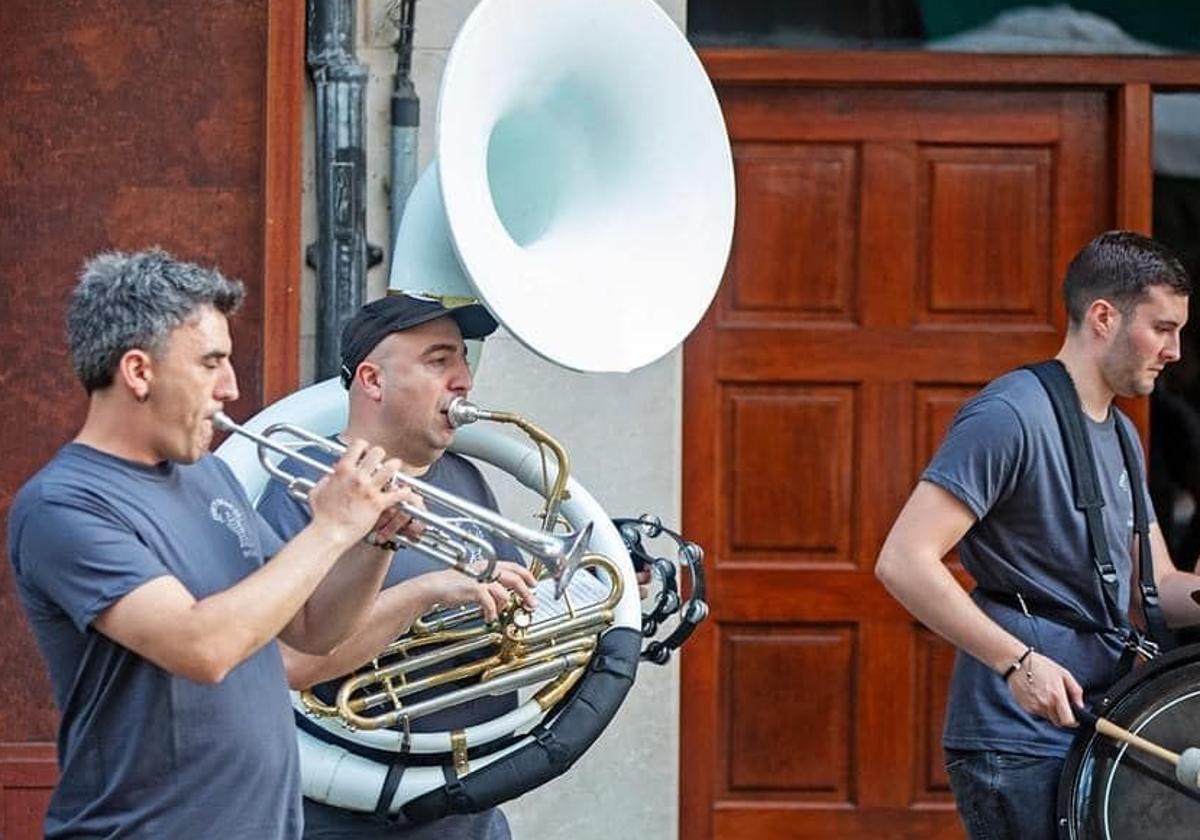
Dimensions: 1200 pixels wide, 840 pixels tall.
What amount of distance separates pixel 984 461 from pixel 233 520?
1.61 m

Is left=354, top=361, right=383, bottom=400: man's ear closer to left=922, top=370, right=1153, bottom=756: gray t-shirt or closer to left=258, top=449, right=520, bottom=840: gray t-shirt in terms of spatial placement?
left=258, top=449, right=520, bottom=840: gray t-shirt

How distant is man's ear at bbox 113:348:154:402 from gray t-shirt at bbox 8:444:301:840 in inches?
3.9

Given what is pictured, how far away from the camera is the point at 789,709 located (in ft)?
19.8

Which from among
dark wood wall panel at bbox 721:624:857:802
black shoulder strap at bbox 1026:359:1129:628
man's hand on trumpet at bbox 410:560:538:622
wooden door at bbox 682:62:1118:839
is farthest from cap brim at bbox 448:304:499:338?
dark wood wall panel at bbox 721:624:857:802

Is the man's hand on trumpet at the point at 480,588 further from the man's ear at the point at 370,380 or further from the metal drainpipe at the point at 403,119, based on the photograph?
the metal drainpipe at the point at 403,119

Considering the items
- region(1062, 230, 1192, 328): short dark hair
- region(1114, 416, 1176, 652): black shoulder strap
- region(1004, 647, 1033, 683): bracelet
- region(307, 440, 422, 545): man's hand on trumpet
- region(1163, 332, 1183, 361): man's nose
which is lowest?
region(1004, 647, 1033, 683): bracelet

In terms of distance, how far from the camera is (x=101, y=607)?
10.2 feet

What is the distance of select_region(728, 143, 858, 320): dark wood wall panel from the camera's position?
6.05m

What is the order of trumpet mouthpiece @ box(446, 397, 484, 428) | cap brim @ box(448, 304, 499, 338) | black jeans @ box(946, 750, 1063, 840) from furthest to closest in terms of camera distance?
black jeans @ box(946, 750, 1063, 840), cap brim @ box(448, 304, 499, 338), trumpet mouthpiece @ box(446, 397, 484, 428)

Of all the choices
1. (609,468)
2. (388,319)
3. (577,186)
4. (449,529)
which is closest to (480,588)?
(449,529)

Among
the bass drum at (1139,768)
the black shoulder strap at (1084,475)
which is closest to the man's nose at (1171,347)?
the black shoulder strap at (1084,475)

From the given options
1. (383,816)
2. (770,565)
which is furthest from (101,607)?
(770,565)

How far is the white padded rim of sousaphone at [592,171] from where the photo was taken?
416 centimetres

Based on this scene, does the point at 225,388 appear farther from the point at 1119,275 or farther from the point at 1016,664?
the point at 1119,275
